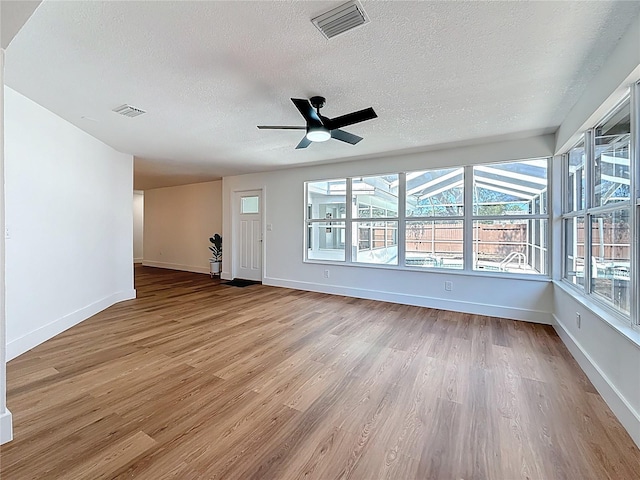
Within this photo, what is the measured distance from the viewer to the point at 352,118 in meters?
2.54

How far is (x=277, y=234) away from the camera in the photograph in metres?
6.06

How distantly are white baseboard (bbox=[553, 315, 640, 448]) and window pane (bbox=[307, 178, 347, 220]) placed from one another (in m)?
3.63

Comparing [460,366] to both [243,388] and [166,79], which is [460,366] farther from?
[166,79]

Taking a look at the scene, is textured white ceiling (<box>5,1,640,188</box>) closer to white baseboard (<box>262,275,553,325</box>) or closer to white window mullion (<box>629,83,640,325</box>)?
white window mullion (<box>629,83,640,325</box>)

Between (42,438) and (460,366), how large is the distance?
2.94m

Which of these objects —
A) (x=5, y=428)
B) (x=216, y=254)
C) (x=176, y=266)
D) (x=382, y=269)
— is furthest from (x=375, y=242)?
(x=176, y=266)

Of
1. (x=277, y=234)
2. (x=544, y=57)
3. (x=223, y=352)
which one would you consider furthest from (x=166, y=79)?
(x=277, y=234)

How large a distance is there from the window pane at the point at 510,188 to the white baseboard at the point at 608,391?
5.81 feet

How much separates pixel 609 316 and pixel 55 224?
5276 millimetres

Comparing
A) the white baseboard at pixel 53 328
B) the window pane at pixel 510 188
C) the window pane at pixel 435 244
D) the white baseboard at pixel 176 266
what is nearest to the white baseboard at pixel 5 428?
the white baseboard at pixel 53 328

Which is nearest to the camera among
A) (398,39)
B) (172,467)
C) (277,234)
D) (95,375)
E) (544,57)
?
(172,467)

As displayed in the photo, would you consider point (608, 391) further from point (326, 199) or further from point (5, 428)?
point (326, 199)

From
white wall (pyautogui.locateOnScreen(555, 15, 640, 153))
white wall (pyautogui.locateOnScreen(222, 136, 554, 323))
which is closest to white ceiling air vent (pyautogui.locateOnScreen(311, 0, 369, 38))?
white wall (pyautogui.locateOnScreen(555, 15, 640, 153))

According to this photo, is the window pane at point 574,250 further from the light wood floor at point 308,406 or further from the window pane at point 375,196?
the window pane at point 375,196
